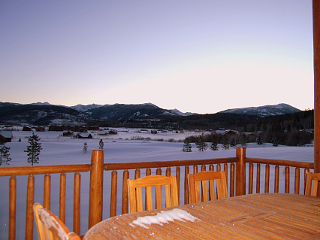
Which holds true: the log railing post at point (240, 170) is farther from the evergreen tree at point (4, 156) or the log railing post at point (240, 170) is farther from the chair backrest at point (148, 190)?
the evergreen tree at point (4, 156)

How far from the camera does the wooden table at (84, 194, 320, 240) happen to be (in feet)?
3.74

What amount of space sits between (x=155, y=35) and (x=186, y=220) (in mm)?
9879

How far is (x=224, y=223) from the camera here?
131cm

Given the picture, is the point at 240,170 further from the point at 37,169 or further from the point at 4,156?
the point at 4,156

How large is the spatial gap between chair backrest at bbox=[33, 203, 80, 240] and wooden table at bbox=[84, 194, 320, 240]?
1.10ft

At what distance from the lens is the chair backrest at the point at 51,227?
65 cm

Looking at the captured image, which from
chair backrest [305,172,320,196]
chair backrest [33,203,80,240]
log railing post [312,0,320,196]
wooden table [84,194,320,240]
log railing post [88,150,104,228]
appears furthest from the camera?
log railing post [312,0,320,196]

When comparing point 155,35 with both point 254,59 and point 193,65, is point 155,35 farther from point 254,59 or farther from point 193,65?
point 254,59

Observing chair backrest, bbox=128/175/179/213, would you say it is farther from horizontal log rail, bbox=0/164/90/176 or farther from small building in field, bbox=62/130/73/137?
small building in field, bbox=62/130/73/137

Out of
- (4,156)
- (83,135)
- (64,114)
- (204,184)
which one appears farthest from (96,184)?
(64,114)

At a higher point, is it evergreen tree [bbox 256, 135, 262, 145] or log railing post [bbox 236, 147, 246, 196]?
log railing post [bbox 236, 147, 246, 196]

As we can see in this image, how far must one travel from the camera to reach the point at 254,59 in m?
9.62

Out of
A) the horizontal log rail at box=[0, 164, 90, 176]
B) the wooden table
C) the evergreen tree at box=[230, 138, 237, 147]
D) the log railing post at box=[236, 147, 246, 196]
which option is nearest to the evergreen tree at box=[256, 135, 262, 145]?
the evergreen tree at box=[230, 138, 237, 147]

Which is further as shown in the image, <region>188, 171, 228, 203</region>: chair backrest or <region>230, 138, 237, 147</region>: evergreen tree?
<region>230, 138, 237, 147</region>: evergreen tree
